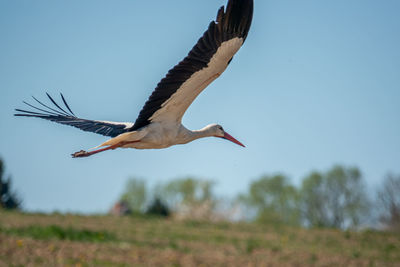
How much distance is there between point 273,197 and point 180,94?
4155 centimetres

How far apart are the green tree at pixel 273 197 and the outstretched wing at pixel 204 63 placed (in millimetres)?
37954

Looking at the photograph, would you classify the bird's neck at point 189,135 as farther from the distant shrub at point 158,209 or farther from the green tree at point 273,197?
the green tree at point 273,197

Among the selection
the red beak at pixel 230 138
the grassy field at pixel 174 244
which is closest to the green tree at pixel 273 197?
the grassy field at pixel 174 244

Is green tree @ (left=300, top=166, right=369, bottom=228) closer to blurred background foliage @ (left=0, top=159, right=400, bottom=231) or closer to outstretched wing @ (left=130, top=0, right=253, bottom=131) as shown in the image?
blurred background foliage @ (left=0, top=159, right=400, bottom=231)

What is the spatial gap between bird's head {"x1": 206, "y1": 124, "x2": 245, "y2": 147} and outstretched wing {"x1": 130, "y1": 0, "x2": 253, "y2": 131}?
3.84ft

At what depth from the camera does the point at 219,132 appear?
27.0 feet

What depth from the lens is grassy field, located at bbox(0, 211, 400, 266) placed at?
40.9 ft

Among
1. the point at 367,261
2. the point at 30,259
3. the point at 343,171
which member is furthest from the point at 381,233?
the point at 343,171

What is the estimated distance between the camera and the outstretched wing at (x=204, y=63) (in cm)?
612

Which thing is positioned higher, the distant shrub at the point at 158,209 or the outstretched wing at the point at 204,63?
the outstretched wing at the point at 204,63

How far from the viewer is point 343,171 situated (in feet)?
130

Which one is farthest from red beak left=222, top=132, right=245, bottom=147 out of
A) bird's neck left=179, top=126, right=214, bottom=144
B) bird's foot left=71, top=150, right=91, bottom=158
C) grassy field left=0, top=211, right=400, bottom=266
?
grassy field left=0, top=211, right=400, bottom=266

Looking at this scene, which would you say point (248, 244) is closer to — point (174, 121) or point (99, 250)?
point (99, 250)

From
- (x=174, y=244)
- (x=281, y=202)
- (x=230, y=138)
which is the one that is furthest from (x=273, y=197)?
(x=230, y=138)
